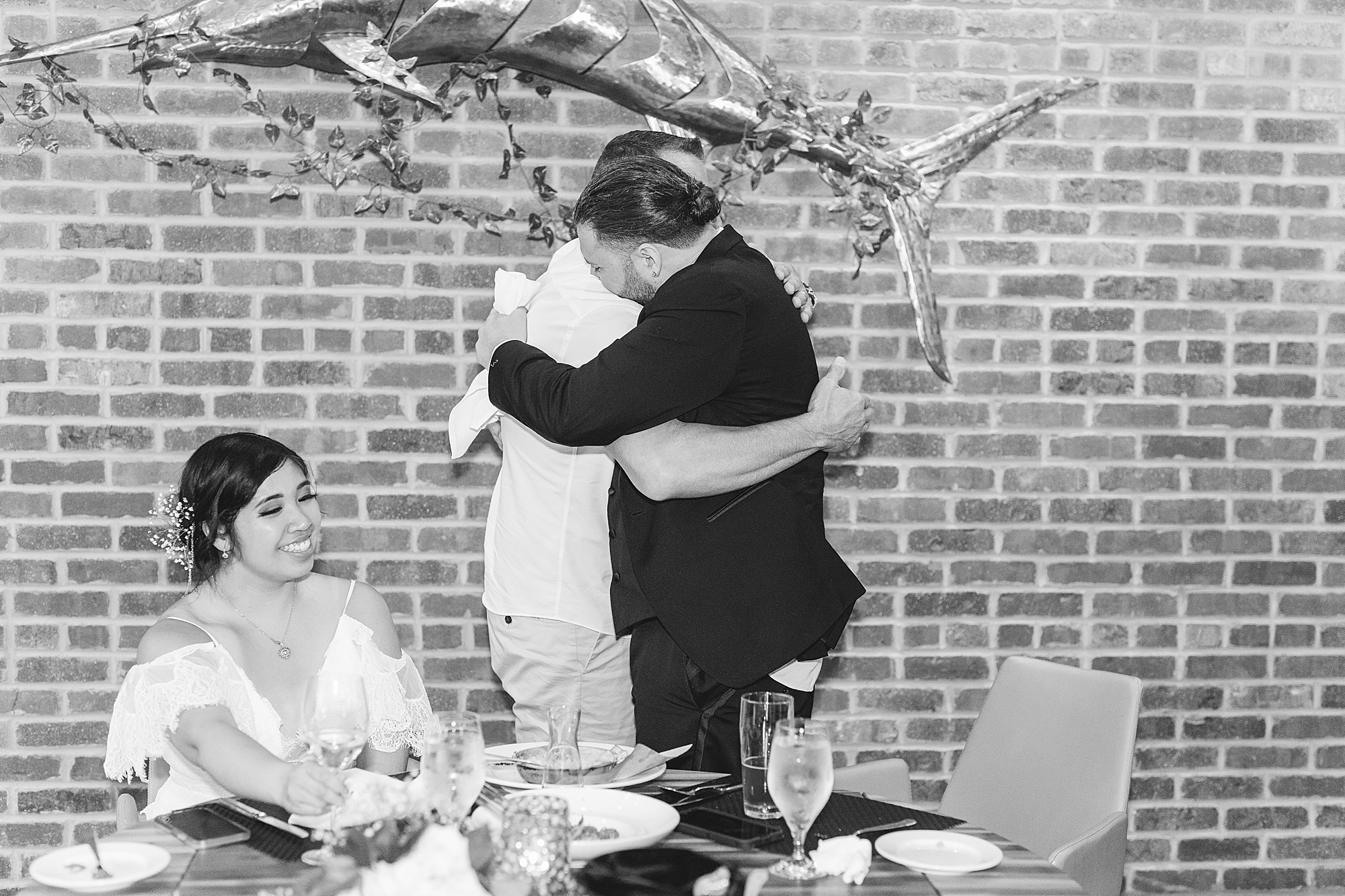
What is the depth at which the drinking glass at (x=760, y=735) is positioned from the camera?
1655 mm

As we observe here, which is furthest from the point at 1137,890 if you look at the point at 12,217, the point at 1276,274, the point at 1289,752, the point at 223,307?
the point at 12,217

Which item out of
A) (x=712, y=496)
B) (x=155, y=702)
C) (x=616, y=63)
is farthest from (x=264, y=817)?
(x=616, y=63)

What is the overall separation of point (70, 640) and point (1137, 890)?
2698 mm

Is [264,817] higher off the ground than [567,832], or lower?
lower

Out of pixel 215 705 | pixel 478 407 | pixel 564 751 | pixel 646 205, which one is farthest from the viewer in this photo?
pixel 478 407

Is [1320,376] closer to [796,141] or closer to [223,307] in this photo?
[796,141]

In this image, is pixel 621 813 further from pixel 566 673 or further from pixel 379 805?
pixel 566 673

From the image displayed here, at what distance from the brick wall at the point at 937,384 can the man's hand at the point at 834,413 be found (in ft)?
3.33

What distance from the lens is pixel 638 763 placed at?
1835 millimetres

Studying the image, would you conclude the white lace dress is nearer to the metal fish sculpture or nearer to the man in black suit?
the man in black suit

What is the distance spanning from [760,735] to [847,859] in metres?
0.22

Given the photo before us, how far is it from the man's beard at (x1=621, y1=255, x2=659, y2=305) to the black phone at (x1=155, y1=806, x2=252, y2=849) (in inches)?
42.2

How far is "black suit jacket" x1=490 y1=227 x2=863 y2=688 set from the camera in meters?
2.05

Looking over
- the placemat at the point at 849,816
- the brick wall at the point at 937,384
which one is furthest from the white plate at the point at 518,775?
the brick wall at the point at 937,384
